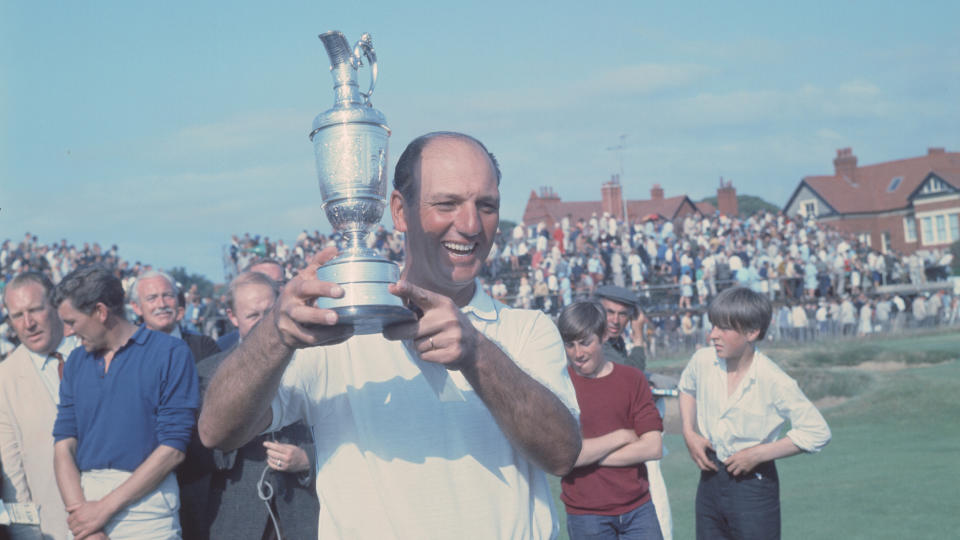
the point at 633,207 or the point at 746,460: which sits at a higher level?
the point at 633,207

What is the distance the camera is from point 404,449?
7.18 ft

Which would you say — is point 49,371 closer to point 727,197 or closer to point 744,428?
point 744,428

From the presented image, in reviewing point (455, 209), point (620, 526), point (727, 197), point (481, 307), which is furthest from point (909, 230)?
point (455, 209)

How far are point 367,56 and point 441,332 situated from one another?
83cm

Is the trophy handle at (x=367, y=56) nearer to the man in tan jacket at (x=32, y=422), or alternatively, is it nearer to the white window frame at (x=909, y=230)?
the man in tan jacket at (x=32, y=422)

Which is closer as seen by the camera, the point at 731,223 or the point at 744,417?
the point at 744,417

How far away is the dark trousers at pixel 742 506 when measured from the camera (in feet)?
16.7

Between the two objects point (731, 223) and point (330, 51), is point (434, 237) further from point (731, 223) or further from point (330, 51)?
point (731, 223)

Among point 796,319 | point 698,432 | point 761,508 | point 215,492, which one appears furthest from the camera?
point 796,319

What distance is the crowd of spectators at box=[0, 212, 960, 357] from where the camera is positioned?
29219mm

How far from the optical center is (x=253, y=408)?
2.01m

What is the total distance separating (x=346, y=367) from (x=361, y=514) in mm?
371

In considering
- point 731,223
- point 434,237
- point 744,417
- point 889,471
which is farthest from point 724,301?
point 731,223

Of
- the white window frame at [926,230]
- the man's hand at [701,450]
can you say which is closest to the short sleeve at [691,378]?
the man's hand at [701,450]
